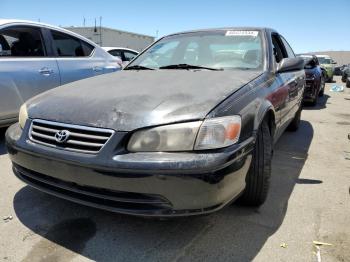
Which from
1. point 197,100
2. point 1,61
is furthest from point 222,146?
point 1,61

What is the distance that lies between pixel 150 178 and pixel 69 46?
12.3 feet

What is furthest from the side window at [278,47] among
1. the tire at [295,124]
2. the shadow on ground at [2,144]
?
the shadow on ground at [2,144]

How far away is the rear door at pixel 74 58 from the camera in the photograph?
190 inches

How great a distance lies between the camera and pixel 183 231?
2.44 metres

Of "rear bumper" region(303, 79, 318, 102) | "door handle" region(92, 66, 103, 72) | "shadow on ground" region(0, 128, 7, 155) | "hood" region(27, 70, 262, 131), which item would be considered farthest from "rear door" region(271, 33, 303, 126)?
"rear bumper" region(303, 79, 318, 102)

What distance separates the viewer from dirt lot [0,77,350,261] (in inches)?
86.4

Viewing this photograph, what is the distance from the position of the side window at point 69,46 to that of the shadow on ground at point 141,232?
2523 millimetres

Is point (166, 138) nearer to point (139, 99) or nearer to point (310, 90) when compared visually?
point (139, 99)

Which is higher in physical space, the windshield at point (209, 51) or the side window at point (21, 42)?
the windshield at point (209, 51)

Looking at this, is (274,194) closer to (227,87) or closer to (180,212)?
(227,87)

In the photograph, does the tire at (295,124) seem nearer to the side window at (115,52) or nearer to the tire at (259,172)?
the tire at (259,172)

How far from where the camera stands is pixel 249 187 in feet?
8.63

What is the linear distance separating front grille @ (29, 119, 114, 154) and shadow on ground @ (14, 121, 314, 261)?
0.63m

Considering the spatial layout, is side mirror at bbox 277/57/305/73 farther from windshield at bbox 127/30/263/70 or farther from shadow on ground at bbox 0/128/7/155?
shadow on ground at bbox 0/128/7/155
